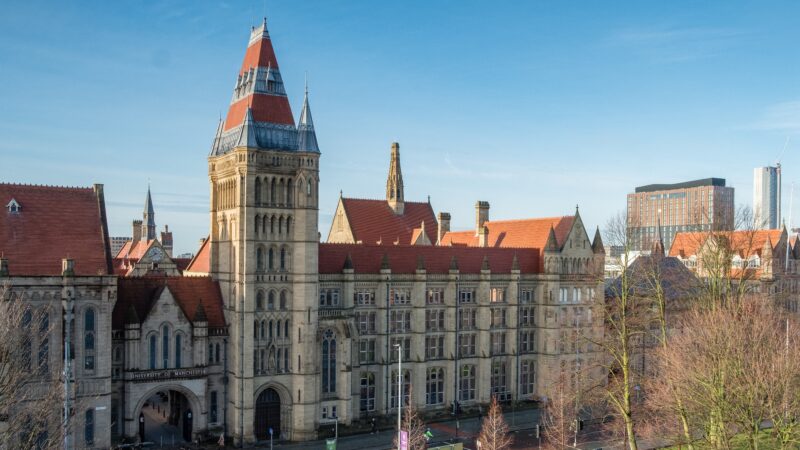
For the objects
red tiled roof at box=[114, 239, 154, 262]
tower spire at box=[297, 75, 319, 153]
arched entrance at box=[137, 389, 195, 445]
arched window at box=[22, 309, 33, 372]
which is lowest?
arched entrance at box=[137, 389, 195, 445]

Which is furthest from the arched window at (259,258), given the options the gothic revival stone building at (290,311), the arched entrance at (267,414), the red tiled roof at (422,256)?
the arched entrance at (267,414)

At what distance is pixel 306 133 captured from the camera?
224 feet

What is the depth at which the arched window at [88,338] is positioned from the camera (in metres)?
58.0

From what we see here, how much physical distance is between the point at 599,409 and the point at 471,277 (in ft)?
64.0

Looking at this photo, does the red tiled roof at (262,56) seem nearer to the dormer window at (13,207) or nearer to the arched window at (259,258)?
the arched window at (259,258)

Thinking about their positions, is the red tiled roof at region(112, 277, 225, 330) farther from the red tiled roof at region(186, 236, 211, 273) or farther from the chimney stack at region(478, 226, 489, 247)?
the chimney stack at region(478, 226, 489, 247)

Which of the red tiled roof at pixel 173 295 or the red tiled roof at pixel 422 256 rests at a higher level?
the red tiled roof at pixel 422 256

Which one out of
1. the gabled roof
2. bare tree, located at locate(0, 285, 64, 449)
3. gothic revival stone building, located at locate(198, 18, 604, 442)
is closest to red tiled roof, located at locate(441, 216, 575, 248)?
gothic revival stone building, located at locate(198, 18, 604, 442)

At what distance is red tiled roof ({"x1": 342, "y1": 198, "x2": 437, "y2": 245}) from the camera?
3671 inches

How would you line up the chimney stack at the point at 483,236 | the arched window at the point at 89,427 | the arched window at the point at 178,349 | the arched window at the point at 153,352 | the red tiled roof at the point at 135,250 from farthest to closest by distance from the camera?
the red tiled roof at the point at 135,250, the chimney stack at the point at 483,236, the arched window at the point at 178,349, the arched window at the point at 153,352, the arched window at the point at 89,427

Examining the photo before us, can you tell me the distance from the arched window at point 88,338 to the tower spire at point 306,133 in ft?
78.2

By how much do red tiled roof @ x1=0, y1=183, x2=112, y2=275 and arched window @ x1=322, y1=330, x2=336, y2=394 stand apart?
70.9 feet

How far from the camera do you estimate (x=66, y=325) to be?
186ft

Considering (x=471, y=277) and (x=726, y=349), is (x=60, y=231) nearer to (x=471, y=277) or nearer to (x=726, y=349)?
(x=471, y=277)
